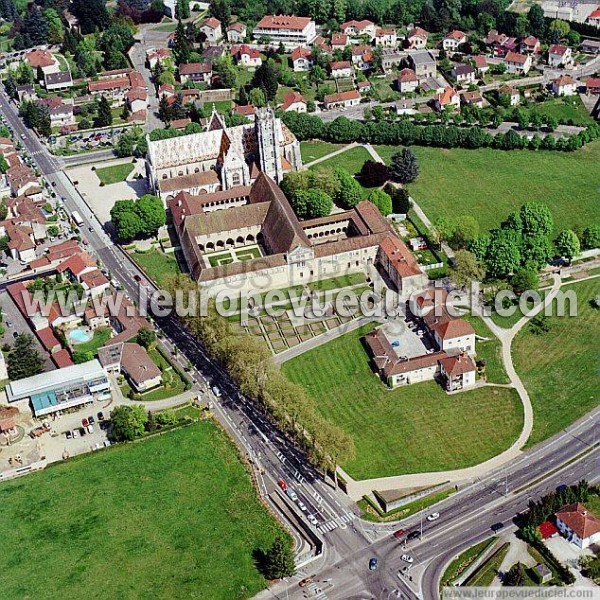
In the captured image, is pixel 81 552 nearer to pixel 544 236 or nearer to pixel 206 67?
pixel 544 236

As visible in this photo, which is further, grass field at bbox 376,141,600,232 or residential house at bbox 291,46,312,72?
residential house at bbox 291,46,312,72

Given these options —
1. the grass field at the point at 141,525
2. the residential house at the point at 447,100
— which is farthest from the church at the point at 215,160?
the grass field at the point at 141,525

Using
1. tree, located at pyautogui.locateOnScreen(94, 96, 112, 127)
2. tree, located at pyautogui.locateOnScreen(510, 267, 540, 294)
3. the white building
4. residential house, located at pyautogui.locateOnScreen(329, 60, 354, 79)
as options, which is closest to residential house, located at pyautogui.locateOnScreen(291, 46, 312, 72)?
residential house, located at pyautogui.locateOnScreen(329, 60, 354, 79)

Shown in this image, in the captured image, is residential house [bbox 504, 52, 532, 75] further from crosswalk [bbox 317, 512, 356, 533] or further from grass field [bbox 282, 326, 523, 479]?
crosswalk [bbox 317, 512, 356, 533]

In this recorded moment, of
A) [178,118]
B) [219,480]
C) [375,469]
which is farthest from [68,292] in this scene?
[178,118]

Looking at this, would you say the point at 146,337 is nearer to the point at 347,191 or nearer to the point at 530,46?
the point at 347,191

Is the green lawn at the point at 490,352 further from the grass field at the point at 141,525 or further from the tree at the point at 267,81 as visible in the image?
the tree at the point at 267,81

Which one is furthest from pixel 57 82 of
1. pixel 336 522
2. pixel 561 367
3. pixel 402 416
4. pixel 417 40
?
pixel 336 522
